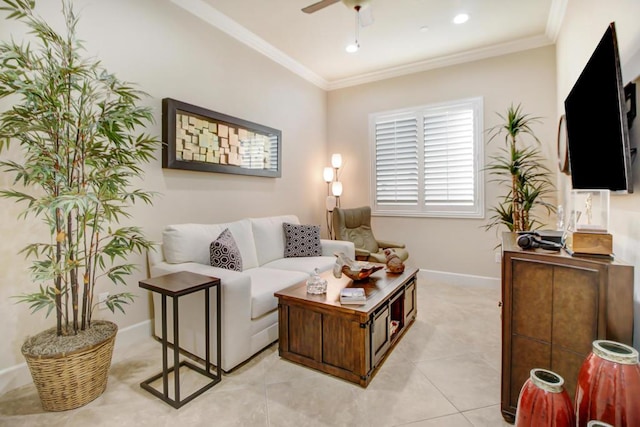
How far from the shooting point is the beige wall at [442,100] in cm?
372

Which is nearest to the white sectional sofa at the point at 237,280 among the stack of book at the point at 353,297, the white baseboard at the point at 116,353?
the white baseboard at the point at 116,353

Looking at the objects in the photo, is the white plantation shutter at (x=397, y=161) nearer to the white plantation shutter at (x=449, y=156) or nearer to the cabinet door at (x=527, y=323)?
the white plantation shutter at (x=449, y=156)

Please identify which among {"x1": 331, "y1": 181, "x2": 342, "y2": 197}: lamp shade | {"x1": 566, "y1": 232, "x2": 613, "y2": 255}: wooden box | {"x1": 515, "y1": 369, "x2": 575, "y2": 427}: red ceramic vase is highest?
{"x1": 331, "y1": 181, "x2": 342, "y2": 197}: lamp shade

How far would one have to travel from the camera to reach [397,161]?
4578mm

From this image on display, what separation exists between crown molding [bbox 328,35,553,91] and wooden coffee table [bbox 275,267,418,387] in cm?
325

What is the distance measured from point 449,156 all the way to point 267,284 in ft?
9.96

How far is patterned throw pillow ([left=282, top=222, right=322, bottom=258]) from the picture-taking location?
360cm

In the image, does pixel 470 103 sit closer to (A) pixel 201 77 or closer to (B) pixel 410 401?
(A) pixel 201 77

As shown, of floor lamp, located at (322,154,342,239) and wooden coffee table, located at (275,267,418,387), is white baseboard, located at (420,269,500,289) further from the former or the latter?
wooden coffee table, located at (275,267,418,387)

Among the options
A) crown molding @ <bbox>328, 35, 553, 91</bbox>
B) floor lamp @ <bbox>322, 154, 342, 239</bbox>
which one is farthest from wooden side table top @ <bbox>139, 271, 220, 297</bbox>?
crown molding @ <bbox>328, 35, 553, 91</bbox>

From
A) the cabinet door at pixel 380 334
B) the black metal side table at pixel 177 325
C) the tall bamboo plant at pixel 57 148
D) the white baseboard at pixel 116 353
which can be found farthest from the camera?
the cabinet door at pixel 380 334

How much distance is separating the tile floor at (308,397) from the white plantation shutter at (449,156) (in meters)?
2.20

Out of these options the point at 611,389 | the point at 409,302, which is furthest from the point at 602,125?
the point at 409,302

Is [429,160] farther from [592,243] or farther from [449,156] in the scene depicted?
[592,243]
